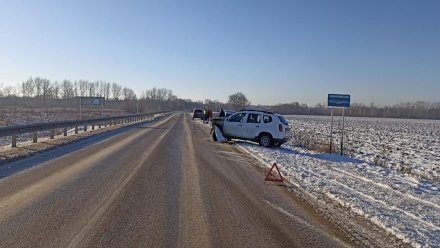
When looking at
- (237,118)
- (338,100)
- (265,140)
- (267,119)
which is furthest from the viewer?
(237,118)

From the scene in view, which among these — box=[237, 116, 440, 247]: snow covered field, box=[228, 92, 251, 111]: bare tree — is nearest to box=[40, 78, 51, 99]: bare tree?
box=[228, 92, 251, 111]: bare tree

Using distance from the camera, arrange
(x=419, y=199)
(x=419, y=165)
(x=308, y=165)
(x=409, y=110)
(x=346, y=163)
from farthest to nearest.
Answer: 1. (x=409, y=110)
2. (x=419, y=165)
3. (x=346, y=163)
4. (x=308, y=165)
5. (x=419, y=199)

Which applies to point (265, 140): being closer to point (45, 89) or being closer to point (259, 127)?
point (259, 127)

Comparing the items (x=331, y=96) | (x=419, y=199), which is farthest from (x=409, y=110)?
(x=419, y=199)

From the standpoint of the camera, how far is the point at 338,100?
64.6ft

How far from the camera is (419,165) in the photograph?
18125 mm

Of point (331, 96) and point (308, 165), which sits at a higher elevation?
point (331, 96)

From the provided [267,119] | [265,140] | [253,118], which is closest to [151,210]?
[265,140]

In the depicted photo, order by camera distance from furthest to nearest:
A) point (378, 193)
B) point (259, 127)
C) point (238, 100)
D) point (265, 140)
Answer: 1. point (238, 100)
2. point (259, 127)
3. point (265, 140)
4. point (378, 193)

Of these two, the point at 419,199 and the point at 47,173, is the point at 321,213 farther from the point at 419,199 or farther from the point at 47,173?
the point at 47,173

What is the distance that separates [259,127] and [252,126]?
1.58 ft

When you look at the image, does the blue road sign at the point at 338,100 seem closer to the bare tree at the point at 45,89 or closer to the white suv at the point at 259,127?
the white suv at the point at 259,127

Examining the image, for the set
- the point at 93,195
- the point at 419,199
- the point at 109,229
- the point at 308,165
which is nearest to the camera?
the point at 109,229

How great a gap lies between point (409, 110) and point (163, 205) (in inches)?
6488
